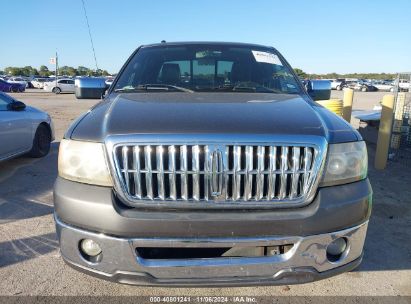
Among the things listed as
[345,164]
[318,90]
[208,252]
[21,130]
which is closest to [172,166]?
[208,252]

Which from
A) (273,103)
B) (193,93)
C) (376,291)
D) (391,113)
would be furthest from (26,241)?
(391,113)

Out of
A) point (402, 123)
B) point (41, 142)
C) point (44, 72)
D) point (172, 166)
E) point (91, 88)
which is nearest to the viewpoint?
point (172, 166)

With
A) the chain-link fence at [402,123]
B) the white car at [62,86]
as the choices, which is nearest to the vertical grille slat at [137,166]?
the chain-link fence at [402,123]

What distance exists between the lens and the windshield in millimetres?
3312

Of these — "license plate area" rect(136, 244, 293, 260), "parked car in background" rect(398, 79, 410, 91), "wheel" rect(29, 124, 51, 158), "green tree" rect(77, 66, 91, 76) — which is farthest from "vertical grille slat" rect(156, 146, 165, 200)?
"green tree" rect(77, 66, 91, 76)

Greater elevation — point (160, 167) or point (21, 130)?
point (160, 167)

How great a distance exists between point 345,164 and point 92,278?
2.05 meters

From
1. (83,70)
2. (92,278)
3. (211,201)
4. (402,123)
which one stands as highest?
(211,201)

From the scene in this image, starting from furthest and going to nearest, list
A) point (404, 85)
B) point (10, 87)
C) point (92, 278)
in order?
point (10, 87) → point (404, 85) → point (92, 278)

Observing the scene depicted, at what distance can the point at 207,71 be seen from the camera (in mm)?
3584

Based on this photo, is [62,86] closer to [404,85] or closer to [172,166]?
[404,85]

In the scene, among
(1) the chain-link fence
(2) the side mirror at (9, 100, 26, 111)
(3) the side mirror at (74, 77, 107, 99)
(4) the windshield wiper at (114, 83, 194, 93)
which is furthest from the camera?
(1) the chain-link fence

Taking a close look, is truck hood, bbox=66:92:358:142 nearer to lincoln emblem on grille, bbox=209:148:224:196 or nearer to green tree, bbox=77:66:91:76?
lincoln emblem on grille, bbox=209:148:224:196

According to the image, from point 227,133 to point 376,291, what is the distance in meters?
1.77
